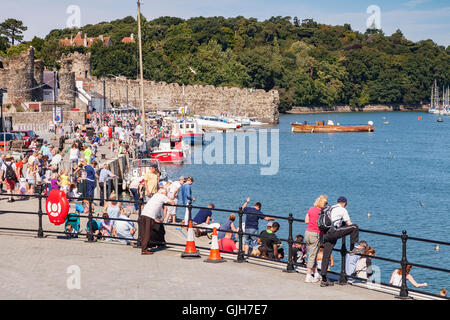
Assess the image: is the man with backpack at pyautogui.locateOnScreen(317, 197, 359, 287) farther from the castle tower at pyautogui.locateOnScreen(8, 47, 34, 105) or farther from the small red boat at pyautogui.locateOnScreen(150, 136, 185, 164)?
the castle tower at pyautogui.locateOnScreen(8, 47, 34, 105)

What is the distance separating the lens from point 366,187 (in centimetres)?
5069

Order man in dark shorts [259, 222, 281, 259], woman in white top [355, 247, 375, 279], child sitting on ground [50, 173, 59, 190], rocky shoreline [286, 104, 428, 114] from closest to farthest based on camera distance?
woman in white top [355, 247, 375, 279] → man in dark shorts [259, 222, 281, 259] → child sitting on ground [50, 173, 59, 190] → rocky shoreline [286, 104, 428, 114]

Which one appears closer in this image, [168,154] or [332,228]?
[332,228]

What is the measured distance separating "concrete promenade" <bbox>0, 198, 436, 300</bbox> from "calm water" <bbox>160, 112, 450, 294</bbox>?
39.0 ft

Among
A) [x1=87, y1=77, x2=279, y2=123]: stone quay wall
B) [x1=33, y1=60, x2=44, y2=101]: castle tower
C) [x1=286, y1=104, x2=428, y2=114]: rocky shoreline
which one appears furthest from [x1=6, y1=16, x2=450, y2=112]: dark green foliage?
[x1=33, y1=60, x2=44, y2=101]: castle tower

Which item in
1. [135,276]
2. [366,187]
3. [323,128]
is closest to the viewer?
[135,276]

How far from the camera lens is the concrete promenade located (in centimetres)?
1095

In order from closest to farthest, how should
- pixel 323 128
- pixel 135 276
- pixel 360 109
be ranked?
pixel 135 276 → pixel 323 128 → pixel 360 109

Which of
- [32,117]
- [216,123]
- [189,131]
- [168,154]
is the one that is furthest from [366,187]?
[216,123]

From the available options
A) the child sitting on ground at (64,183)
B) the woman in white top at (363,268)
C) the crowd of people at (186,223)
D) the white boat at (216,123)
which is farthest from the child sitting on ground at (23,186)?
the white boat at (216,123)

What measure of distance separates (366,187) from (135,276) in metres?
40.4

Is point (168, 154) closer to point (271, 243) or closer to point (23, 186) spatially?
point (23, 186)

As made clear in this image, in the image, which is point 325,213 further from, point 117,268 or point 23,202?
point 23,202

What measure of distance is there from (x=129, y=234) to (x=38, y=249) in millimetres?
2160
